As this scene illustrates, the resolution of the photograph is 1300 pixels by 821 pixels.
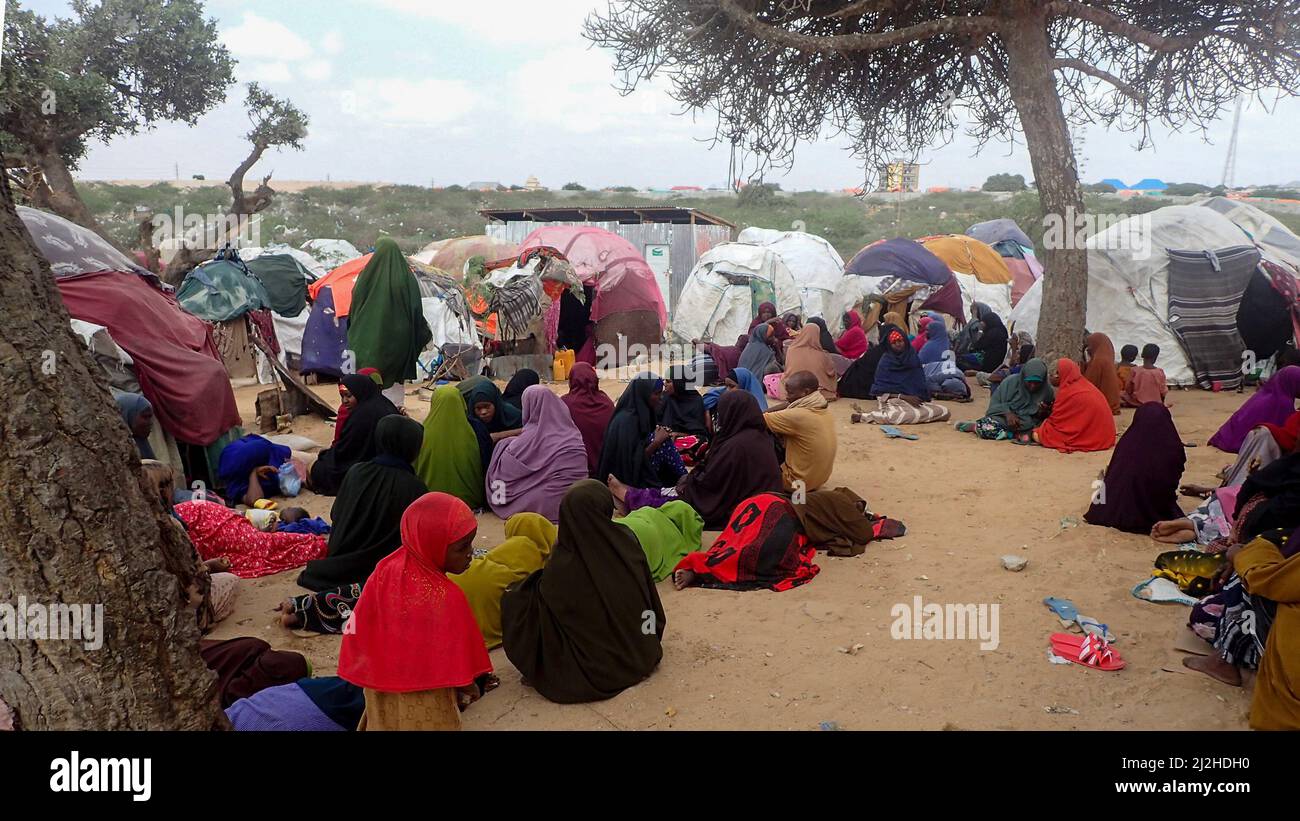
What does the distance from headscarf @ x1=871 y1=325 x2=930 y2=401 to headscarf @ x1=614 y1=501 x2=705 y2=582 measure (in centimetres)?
470

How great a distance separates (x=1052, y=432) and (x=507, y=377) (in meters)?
6.85

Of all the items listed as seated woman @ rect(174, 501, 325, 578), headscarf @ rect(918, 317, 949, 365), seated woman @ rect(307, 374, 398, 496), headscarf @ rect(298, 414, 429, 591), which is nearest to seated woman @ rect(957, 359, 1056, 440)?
headscarf @ rect(918, 317, 949, 365)

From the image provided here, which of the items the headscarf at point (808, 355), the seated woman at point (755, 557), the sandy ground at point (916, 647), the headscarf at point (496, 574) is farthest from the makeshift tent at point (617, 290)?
the headscarf at point (496, 574)

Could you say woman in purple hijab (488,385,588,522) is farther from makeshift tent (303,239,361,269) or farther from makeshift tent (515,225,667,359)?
makeshift tent (303,239,361,269)

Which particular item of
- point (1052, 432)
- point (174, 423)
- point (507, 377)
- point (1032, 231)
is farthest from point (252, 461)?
point (1032, 231)

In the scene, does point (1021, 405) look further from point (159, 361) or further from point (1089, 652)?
point (159, 361)

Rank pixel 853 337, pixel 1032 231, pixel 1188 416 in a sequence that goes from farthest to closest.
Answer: pixel 1032 231
pixel 853 337
pixel 1188 416

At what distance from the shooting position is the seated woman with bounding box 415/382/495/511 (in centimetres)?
605

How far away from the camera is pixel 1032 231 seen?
22.9m

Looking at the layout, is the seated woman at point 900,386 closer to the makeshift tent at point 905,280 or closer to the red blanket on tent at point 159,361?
the makeshift tent at point 905,280

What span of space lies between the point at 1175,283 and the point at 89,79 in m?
14.7

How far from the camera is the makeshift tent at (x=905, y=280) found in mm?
12820

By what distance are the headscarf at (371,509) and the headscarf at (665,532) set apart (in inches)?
47.5
